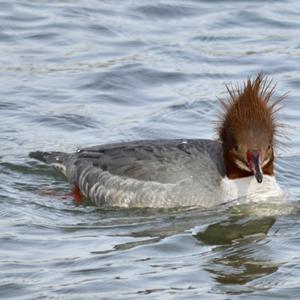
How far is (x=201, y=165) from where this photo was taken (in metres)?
10.2

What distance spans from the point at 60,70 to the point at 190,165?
4.44m

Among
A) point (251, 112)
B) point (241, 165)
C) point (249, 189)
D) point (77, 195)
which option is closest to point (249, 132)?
point (251, 112)

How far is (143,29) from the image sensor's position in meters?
16.0

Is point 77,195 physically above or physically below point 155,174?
below

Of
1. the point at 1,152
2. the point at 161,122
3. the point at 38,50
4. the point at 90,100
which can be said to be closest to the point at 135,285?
the point at 1,152

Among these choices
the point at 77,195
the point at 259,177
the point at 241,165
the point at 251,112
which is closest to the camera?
the point at 259,177

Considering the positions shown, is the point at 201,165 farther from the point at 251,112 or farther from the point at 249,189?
the point at 251,112

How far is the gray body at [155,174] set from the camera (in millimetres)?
10094

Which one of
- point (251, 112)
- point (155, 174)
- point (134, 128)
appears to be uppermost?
point (134, 128)

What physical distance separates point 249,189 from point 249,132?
2.11 ft

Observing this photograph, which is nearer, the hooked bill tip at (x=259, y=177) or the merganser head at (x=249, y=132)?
the hooked bill tip at (x=259, y=177)

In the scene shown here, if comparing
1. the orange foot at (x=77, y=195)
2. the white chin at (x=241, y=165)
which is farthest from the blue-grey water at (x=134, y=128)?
the white chin at (x=241, y=165)

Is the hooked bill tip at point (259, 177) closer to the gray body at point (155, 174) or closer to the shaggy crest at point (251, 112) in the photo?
the shaggy crest at point (251, 112)

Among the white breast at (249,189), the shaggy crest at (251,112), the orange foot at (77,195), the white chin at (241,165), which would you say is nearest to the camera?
the shaggy crest at (251,112)
